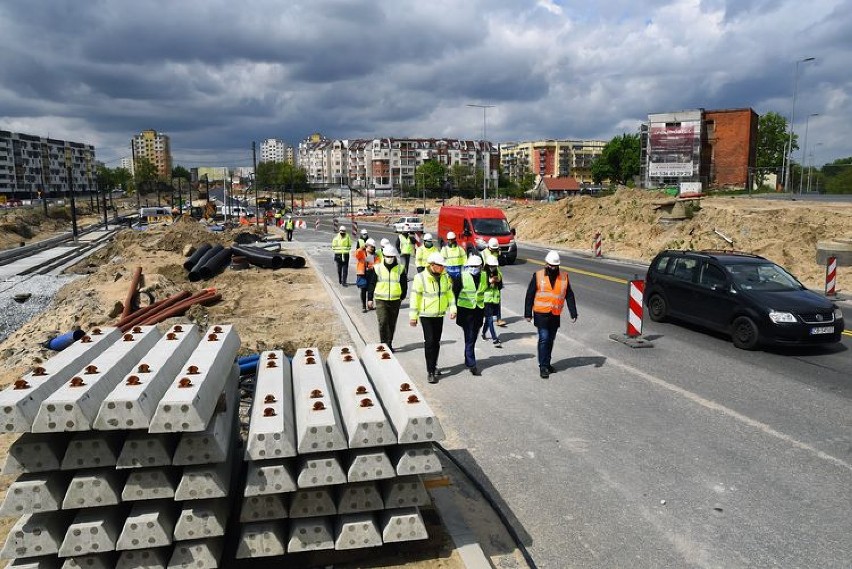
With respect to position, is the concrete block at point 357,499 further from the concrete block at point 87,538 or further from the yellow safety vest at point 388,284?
the yellow safety vest at point 388,284

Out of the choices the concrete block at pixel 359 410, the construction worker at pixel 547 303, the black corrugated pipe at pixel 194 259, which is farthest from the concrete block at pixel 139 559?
the black corrugated pipe at pixel 194 259

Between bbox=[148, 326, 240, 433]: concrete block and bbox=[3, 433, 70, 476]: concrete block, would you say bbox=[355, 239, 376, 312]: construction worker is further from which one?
bbox=[3, 433, 70, 476]: concrete block

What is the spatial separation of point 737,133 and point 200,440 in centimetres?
8016

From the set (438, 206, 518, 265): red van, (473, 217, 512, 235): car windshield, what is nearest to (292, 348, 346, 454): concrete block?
(438, 206, 518, 265): red van

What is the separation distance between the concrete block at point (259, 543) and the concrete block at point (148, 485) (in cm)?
56

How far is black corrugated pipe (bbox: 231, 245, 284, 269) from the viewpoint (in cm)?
2274

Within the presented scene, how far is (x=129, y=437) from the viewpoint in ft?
12.7

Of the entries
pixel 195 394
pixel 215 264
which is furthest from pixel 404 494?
pixel 215 264

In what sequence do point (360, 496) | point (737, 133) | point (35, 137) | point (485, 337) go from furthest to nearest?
point (35, 137) < point (737, 133) < point (485, 337) < point (360, 496)

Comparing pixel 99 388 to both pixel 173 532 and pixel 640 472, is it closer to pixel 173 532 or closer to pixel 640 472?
pixel 173 532

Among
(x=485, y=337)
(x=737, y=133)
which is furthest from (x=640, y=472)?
(x=737, y=133)

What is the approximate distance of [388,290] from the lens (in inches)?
377

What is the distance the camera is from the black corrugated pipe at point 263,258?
2274 centimetres

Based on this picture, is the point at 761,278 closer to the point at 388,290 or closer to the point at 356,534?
the point at 388,290
